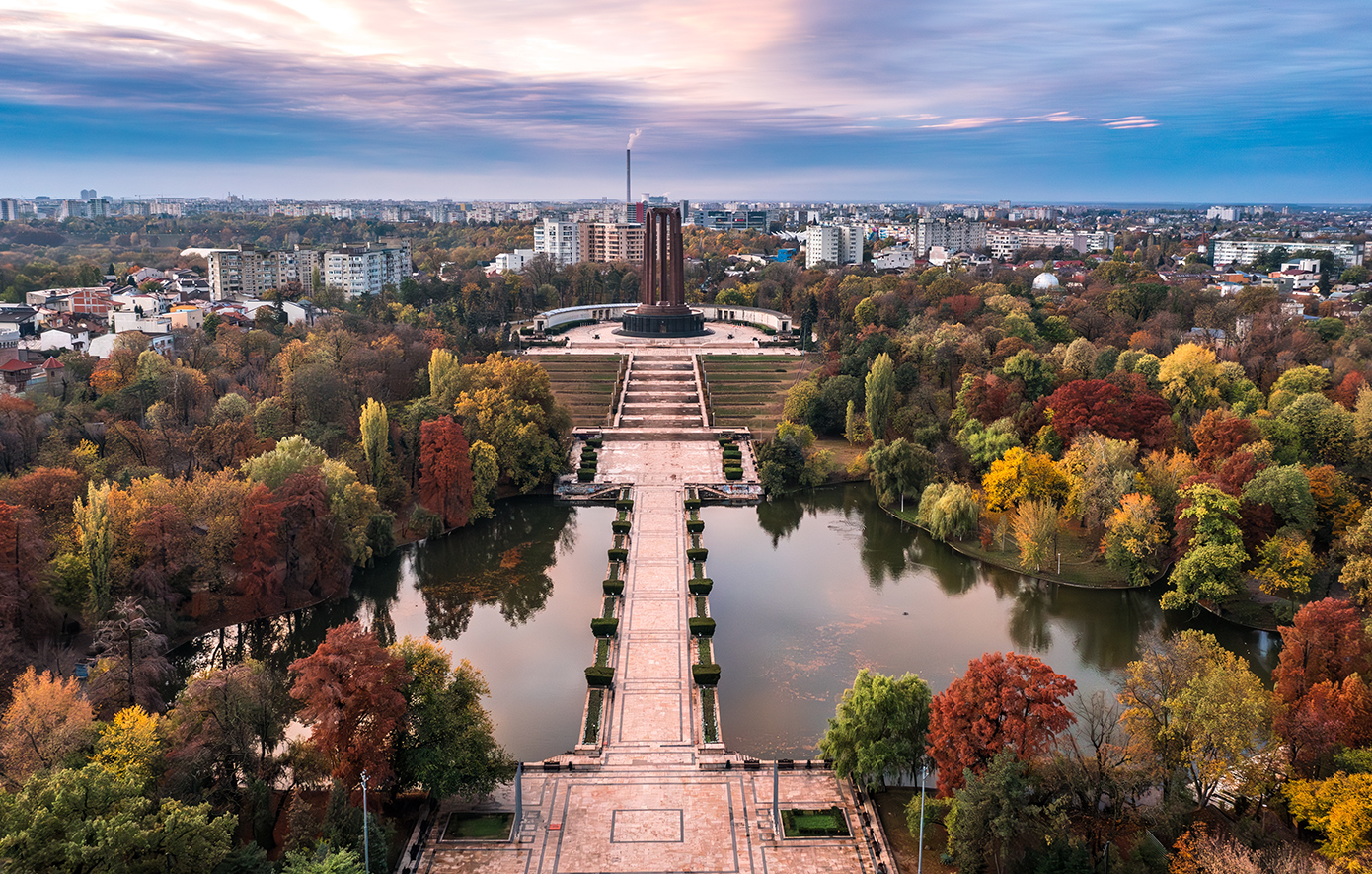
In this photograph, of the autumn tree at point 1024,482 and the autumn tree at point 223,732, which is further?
the autumn tree at point 1024,482

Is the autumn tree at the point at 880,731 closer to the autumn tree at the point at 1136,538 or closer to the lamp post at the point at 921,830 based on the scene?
the lamp post at the point at 921,830

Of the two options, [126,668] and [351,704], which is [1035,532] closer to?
[351,704]

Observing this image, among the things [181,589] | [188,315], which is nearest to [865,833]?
[181,589]

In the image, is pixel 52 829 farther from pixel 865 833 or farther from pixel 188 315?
pixel 188 315

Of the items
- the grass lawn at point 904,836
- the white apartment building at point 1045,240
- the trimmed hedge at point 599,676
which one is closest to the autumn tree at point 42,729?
the trimmed hedge at point 599,676

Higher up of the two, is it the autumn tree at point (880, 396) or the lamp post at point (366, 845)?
the autumn tree at point (880, 396)

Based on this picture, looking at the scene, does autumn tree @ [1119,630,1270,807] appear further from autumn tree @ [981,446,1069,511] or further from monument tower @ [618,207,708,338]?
monument tower @ [618,207,708,338]
